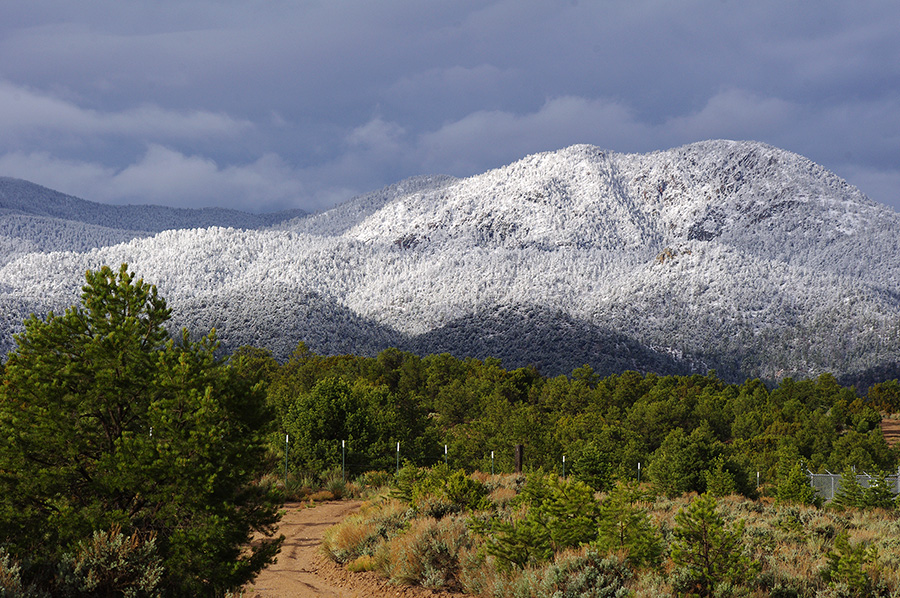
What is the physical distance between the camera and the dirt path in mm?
12453

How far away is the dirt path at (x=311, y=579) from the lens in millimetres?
12453

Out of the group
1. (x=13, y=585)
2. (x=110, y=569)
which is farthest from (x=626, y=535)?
(x=13, y=585)

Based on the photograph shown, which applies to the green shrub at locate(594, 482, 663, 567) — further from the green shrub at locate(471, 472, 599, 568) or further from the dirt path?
the dirt path

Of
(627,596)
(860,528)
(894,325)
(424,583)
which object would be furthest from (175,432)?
(894,325)

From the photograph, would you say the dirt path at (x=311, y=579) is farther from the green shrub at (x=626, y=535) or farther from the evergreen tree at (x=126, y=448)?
the green shrub at (x=626, y=535)

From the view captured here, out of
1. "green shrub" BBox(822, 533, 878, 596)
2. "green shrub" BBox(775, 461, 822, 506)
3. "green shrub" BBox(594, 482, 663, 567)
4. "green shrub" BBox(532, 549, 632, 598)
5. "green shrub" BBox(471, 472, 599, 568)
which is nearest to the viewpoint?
"green shrub" BBox(532, 549, 632, 598)

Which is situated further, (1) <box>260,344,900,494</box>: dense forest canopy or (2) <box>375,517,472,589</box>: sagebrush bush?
(1) <box>260,344,900,494</box>: dense forest canopy

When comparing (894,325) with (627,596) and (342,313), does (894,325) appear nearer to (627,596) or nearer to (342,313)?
(342,313)

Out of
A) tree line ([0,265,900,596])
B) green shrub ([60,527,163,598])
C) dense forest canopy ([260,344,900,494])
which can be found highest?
tree line ([0,265,900,596])

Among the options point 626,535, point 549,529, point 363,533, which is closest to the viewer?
point 626,535

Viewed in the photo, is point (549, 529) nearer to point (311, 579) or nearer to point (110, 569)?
point (311, 579)

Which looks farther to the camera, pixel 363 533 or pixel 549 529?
pixel 363 533

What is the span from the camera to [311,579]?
13.9m

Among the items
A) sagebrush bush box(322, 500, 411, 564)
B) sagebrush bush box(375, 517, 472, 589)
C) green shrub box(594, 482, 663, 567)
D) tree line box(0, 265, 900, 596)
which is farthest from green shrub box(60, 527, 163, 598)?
green shrub box(594, 482, 663, 567)
